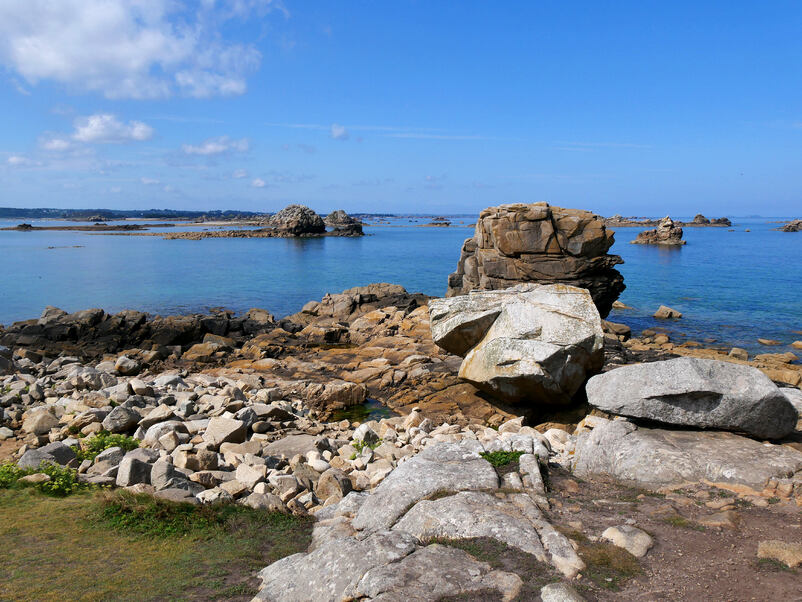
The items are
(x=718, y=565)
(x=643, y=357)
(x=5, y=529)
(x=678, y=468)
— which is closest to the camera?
(x=718, y=565)

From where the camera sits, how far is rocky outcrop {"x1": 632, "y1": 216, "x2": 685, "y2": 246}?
370ft

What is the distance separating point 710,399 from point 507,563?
593cm

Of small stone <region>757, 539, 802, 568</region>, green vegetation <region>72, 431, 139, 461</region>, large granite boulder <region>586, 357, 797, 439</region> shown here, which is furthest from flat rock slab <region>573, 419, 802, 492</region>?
green vegetation <region>72, 431, 139, 461</region>

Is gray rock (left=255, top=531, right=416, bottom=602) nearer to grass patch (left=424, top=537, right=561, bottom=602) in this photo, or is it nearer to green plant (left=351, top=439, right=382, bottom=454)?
grass patch (left=424, top=537, right=561, bottom=602)

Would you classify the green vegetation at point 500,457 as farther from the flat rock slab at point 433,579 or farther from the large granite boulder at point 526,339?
the large granite boulder at point 526,339

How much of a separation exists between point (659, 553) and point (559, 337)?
8500 millimetres

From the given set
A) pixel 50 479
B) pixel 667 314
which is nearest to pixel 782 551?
pixel 50 479

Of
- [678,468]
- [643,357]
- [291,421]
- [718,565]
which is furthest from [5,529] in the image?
[643,357]

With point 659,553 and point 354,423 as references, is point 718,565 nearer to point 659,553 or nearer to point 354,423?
point 659,553

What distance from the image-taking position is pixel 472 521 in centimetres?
770

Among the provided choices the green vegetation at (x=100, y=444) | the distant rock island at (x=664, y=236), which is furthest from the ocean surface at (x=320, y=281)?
the green vegetation at (x=100, y=444)

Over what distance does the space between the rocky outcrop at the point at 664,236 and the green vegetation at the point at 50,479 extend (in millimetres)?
119760

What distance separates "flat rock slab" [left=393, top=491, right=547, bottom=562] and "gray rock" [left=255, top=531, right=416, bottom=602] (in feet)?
1.44

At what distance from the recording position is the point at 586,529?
7.72 meters
